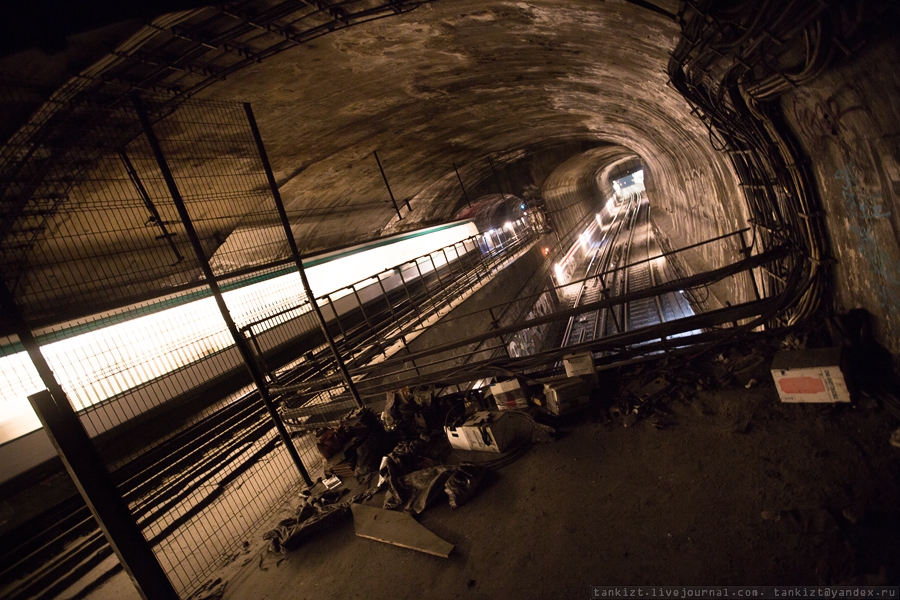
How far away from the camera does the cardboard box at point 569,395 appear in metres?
4.16

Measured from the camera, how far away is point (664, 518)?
2.77m

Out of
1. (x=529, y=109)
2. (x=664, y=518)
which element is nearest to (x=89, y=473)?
(x=664, y=518)

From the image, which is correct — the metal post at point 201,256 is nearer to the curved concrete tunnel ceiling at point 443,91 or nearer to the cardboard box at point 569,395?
the curved concrete tunnel ceiling at point 443,91

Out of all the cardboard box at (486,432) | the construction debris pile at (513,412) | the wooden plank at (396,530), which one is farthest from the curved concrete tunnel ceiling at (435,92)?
the wooden plank at (396,530)

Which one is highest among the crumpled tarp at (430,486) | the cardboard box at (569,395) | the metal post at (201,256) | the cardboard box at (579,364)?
the metal post at (201,256)

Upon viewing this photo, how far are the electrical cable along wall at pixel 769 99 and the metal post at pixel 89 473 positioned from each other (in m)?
5.61

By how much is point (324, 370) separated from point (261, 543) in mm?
3419

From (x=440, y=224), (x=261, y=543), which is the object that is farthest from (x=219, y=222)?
(x=440, y=224)

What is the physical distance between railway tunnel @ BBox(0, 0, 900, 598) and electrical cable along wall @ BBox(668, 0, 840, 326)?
2 cm

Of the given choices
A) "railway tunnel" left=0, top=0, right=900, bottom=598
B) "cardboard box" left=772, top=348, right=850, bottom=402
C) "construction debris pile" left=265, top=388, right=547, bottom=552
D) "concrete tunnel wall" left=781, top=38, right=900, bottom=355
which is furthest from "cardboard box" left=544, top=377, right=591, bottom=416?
"concrete tunnel wall" left=781, top=38, right=900, bottom=355

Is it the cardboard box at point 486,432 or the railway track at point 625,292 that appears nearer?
the cardboard box at point 486,432

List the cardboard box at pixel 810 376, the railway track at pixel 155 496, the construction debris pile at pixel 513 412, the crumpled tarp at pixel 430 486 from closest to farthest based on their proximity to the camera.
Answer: the cardboard box at pixel 810 376, the construction debris pile at pixel 513 412, the crumpled tarp at pixel 430 486, the railway track at pixel 155 496

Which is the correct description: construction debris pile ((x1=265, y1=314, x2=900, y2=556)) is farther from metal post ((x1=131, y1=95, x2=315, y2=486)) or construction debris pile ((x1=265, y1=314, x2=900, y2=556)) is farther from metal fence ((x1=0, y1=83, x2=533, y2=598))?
metal fence ((x1=0, y1=83, x2=533, y2=598))

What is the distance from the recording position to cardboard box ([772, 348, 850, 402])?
9.77ft
